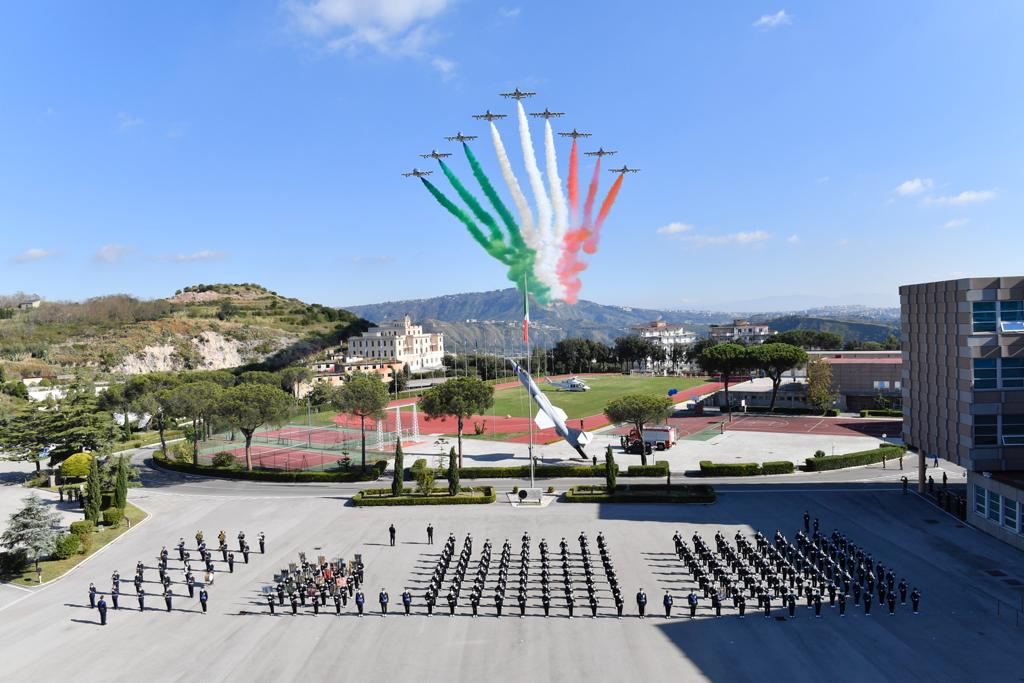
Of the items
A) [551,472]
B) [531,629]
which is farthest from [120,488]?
[531,629]

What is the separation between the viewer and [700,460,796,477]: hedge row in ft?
165

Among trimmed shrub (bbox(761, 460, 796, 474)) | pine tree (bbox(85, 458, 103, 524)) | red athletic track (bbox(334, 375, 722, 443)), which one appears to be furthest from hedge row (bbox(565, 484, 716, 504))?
pine tree (bbox(85, 458, 103, 524))

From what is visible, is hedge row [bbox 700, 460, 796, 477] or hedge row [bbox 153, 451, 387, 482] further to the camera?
hedge row [bbox 153, 451, 387, 482]

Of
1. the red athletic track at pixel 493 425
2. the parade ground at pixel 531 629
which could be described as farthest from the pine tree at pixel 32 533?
the red athletic track at pixel 493 425

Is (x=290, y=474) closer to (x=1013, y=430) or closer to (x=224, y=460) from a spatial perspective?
(x=224, y=460)

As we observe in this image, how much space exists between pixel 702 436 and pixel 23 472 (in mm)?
61397

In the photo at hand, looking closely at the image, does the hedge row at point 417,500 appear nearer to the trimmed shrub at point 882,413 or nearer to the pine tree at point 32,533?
the pine tree at point 32,533

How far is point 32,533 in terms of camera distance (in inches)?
1234

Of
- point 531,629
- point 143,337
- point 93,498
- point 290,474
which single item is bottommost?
point 531,629

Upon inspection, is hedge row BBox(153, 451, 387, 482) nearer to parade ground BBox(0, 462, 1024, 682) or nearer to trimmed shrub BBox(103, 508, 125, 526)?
trimmed shrub BBox(103, 508, 125, 526)

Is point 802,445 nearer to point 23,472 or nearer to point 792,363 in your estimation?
point 792,363

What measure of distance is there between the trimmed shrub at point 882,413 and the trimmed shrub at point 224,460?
66.9 m

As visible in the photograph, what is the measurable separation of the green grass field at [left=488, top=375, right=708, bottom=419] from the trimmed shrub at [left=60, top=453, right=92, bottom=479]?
146 feet

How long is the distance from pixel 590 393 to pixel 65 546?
81030 mm
